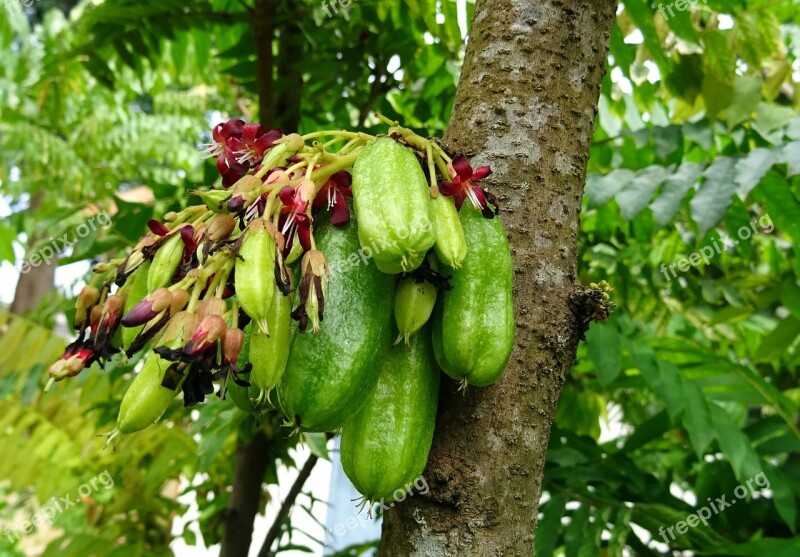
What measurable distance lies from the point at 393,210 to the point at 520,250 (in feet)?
0.79

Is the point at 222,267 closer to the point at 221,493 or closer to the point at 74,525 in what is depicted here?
the point at 221,493

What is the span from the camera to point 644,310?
2.69m

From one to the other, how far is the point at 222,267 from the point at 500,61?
0.52 m

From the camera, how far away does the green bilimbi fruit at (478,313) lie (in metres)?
0.83

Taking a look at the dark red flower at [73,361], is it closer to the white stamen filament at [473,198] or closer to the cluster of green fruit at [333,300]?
the cluster of green fruit at [333,300]

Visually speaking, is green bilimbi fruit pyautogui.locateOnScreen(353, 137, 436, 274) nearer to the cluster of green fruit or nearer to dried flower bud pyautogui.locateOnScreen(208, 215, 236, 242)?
the cluster of green fruit

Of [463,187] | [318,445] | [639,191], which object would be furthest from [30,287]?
[463,187]

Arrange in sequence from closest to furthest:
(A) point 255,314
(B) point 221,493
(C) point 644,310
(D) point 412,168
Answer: (A) point 255,314
(D) point 412,168
(B) point 221,493
(C) point 644,310

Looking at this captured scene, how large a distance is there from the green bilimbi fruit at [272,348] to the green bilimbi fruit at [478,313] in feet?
0.63

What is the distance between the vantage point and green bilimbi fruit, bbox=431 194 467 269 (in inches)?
32.5

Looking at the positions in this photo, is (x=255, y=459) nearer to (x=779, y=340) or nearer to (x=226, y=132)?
(x=226, y=132)

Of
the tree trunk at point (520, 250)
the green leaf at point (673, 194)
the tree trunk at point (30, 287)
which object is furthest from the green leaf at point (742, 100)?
the tree trunk at point (30, 287)

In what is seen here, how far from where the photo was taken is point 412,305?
83cm

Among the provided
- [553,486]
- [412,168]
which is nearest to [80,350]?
[412,168]
